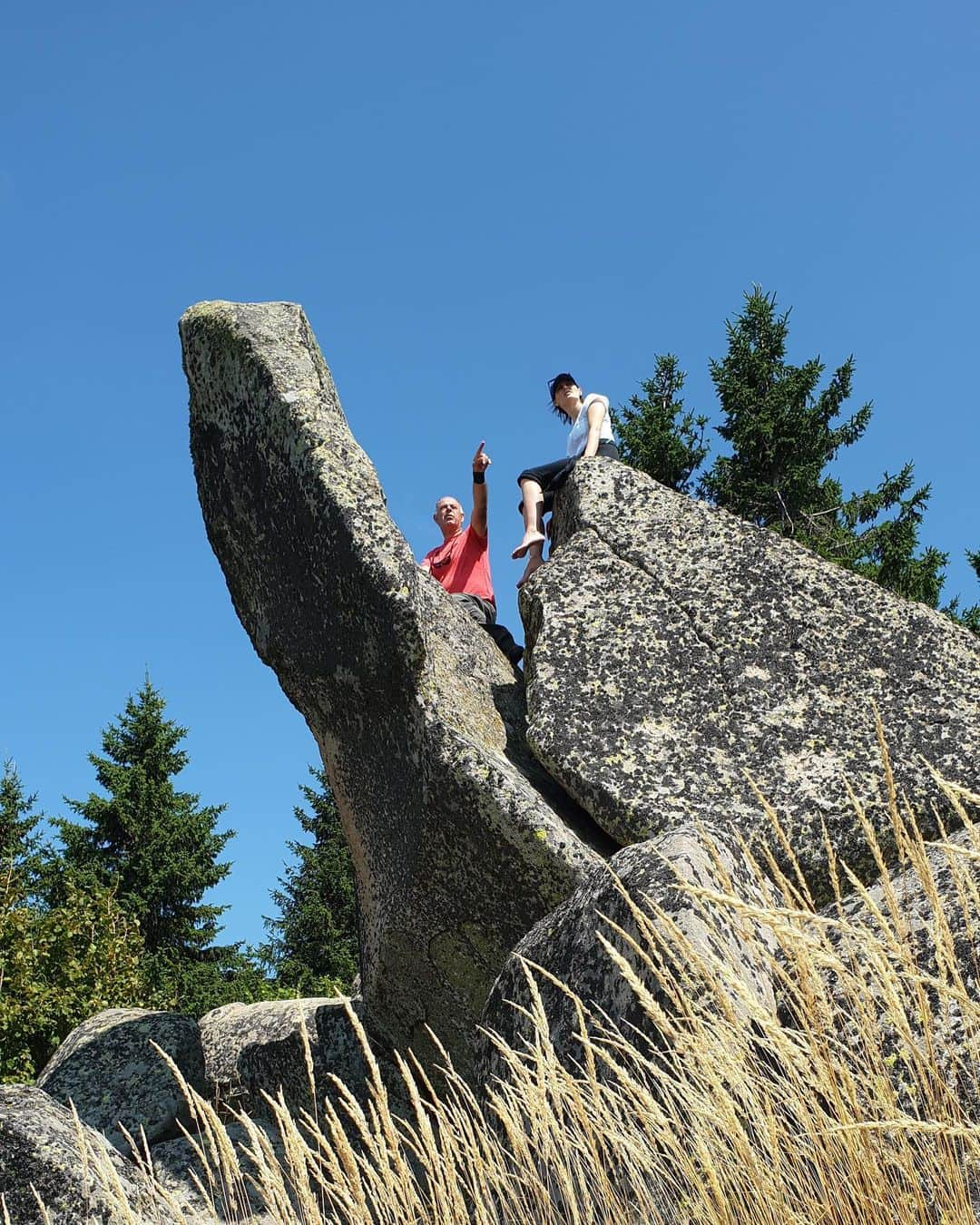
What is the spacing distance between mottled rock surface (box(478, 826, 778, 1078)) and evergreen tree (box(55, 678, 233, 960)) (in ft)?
68.4

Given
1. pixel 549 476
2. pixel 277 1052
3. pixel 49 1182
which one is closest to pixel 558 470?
pixel 549 476

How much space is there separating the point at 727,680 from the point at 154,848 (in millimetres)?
20954

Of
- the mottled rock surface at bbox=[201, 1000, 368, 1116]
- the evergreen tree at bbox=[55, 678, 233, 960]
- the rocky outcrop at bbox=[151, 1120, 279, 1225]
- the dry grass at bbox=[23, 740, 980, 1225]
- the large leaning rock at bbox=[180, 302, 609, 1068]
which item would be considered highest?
the evergreen tree at bbox=[55, 678, 233, 960]

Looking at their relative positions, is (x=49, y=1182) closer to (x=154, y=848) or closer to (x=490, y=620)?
(x=490, y=620)

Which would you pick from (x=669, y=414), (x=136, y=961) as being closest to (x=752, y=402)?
(x=669, y=414)

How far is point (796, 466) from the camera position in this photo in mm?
22391

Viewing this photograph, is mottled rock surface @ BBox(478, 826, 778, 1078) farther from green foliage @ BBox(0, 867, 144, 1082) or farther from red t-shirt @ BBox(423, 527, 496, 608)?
green foliage @ BBox(0, 867, 144, 1082)

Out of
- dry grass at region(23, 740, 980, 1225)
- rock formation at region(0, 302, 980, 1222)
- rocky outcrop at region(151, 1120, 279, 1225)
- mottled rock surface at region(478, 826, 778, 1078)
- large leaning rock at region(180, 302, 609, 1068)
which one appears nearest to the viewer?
dry grass at region(23, 740, 980, 1225)

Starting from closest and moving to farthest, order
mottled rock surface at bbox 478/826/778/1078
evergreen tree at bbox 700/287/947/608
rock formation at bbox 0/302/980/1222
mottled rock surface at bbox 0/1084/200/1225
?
→ 1. mottled rock surface at bbox 478/826/778/1078
2. mottled rock surface at bbox 0/1084/200/1225
3. rock formation at bbox 0/302/980/1222
4. evergreen tree at bbox 700/287/947/608

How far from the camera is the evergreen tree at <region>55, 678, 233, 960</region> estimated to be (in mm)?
24750

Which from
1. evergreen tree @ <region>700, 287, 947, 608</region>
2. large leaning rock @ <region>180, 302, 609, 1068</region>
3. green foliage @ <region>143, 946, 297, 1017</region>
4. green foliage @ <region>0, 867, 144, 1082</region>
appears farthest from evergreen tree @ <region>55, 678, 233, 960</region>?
large leaning rock @ <region>180, 302, 609, 1068</region>

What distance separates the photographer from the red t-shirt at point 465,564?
28.7ft

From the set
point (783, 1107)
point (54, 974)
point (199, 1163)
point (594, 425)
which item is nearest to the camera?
point (783, 1107)

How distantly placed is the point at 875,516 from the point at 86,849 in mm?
17921
